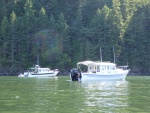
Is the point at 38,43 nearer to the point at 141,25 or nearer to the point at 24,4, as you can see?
the point at 24,4

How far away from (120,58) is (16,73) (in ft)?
80.7

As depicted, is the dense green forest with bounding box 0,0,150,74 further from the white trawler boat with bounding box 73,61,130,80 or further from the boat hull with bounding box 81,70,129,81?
the boat hull with bounding box 81,70,129,81

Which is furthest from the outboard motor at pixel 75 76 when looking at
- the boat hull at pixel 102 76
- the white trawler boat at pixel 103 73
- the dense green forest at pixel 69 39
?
the dense green forest at pixel 69 39

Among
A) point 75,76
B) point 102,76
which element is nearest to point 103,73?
point 102,76

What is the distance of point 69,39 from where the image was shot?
102 metres

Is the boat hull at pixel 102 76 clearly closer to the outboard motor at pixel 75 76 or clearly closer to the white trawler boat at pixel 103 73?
the white trawler boat at pixel 103 73

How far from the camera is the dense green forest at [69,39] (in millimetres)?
98688

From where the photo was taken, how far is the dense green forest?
324 feet

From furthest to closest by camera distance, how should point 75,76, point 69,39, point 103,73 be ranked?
point 69,39 < point 103,73 < point 75,76

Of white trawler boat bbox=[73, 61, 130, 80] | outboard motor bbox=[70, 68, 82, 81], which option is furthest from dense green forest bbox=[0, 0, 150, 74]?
outboard motor bbox=[70, 68, 82, 81]

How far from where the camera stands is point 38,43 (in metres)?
99.9

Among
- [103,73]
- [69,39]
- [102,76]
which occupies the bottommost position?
[102,76]

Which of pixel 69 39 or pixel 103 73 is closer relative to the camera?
pixel 103 73

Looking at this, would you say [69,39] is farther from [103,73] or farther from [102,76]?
[102,76]
